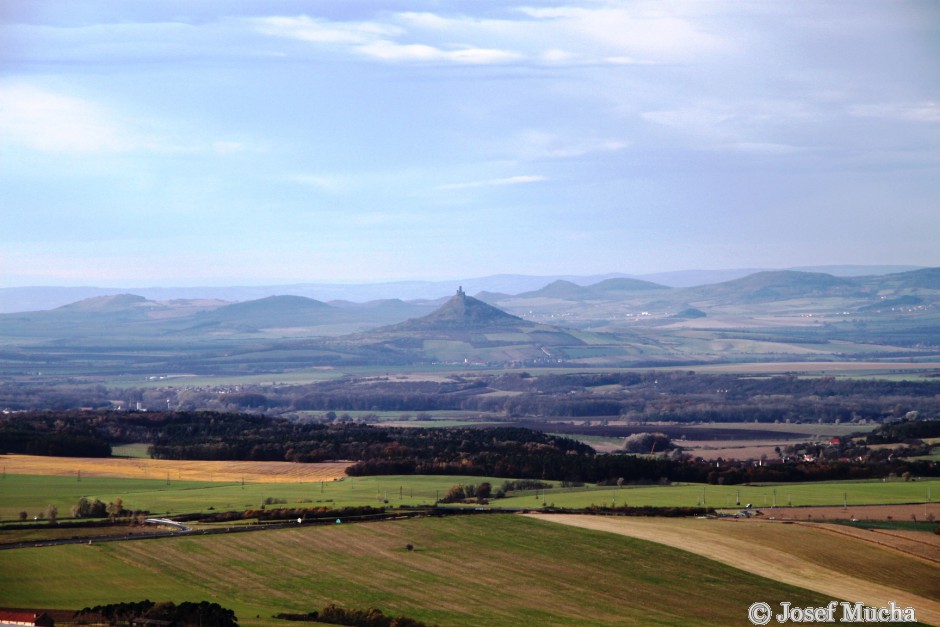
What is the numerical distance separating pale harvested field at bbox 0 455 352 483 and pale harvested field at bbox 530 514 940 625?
30435 millimetres

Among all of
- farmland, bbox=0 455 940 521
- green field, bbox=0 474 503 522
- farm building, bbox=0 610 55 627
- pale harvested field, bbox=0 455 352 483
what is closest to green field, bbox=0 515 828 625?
farm building, bbox=0 610 55 627

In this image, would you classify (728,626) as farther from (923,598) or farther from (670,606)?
(923,598)

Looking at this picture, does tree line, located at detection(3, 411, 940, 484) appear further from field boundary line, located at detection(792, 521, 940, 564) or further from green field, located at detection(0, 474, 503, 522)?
field boundary line, located at detection(792, 521, 940, 564)

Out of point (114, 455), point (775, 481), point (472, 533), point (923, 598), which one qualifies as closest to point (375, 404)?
point (114, 455)

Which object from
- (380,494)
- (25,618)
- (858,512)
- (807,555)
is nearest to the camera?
(25,618)

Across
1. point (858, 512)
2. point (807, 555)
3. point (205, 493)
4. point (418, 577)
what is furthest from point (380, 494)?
point (807, 555)

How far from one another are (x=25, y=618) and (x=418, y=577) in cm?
1646

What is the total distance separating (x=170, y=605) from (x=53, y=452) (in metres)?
65.2

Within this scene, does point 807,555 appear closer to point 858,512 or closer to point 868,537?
point 868,537

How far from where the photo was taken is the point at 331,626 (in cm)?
4553

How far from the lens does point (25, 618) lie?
43.8m

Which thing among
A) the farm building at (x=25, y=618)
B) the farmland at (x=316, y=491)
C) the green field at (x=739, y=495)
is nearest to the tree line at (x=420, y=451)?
the farmland at (x=316, y=491)

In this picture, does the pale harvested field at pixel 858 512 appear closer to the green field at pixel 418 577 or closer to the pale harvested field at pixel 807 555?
the pale harvested field at pixel 807 555

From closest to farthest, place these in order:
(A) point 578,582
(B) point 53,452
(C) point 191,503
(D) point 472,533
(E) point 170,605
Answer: (E) point 170,605, (A) point 578,582, (D) point 472,533, (C) point 191,503, (B) point 53,452
